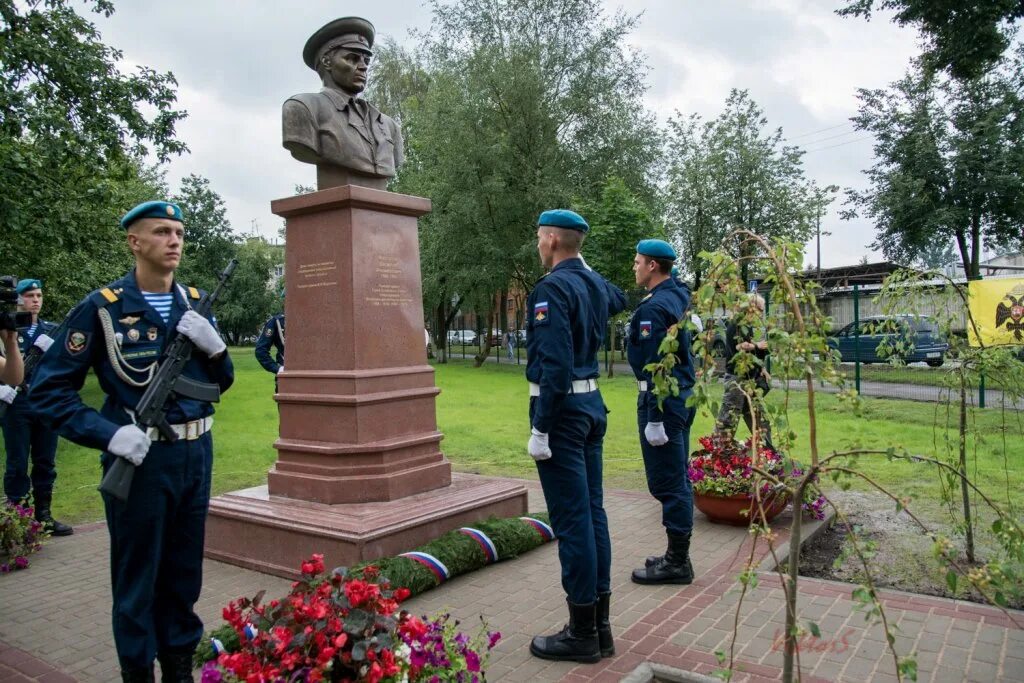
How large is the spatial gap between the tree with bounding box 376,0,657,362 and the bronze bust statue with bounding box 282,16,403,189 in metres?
17.4

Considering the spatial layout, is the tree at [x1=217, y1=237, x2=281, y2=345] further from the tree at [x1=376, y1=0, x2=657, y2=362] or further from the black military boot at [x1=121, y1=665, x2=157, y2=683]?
the black military boot at [x1=121, y1=665, x2=157, y2=683]

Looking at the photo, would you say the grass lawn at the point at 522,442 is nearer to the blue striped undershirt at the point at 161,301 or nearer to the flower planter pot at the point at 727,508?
the flower planter pot at the point at 727,508

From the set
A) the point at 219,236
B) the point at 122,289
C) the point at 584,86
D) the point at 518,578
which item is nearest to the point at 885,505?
the point at 518,578

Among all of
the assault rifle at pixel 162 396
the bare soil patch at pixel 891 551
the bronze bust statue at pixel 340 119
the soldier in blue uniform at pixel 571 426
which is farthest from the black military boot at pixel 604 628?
the bronze bust statue at pixel 340 119

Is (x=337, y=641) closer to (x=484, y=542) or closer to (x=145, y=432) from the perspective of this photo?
(x=145, y=432)

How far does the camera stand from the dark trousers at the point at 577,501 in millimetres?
3801

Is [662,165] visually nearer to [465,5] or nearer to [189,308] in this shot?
[465,5]

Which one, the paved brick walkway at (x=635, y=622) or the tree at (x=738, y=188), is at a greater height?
the tree at (x=738, y=188)

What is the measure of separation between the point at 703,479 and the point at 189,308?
14.5 ft

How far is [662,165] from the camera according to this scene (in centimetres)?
2611

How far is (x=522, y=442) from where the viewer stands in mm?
11500

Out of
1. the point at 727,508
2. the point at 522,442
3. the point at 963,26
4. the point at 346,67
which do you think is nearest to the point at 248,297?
the point at 522,442

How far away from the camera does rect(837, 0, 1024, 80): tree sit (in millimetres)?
13516

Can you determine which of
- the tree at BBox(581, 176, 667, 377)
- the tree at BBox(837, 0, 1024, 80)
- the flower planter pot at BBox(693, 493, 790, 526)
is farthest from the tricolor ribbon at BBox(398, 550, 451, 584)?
the tree at BBox(581, 176, 667, 377)
